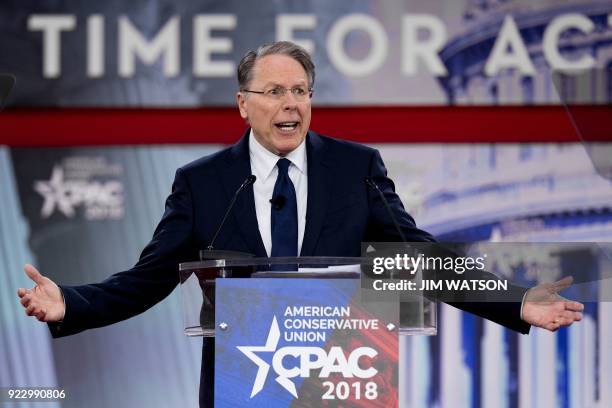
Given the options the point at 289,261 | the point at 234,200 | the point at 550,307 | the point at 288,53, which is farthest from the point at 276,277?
the point at 288,53

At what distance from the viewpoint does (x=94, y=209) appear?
15.1 ft

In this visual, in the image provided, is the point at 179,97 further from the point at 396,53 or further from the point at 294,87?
the point at 294,87

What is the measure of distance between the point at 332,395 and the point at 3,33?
316cm

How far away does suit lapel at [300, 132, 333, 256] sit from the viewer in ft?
7.67

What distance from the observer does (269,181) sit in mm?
2404

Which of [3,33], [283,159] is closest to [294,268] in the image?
[283,159]

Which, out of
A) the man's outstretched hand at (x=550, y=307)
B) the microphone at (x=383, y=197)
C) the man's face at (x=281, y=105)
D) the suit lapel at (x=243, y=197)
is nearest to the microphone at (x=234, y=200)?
the suit lapel at (x=243, y=197)

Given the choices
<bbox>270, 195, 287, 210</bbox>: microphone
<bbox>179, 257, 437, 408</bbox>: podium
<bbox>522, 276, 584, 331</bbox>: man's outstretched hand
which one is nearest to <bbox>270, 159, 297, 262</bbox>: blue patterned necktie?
<bbox>270, 195, 287, 210</bbox>: microphone

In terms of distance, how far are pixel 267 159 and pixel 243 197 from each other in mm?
124

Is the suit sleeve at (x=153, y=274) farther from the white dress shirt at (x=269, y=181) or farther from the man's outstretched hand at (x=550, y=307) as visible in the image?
the man's outstretched hand at (x=550, y=307)

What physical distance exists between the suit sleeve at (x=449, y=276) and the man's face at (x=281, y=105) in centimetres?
20

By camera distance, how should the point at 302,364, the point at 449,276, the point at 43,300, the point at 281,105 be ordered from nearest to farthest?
the point at 302,364 → the point at 449,276 → the point at 43,300 → the point at 281,105

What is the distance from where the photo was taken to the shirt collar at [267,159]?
241 centimetres

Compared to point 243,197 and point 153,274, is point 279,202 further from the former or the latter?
point 153,274
